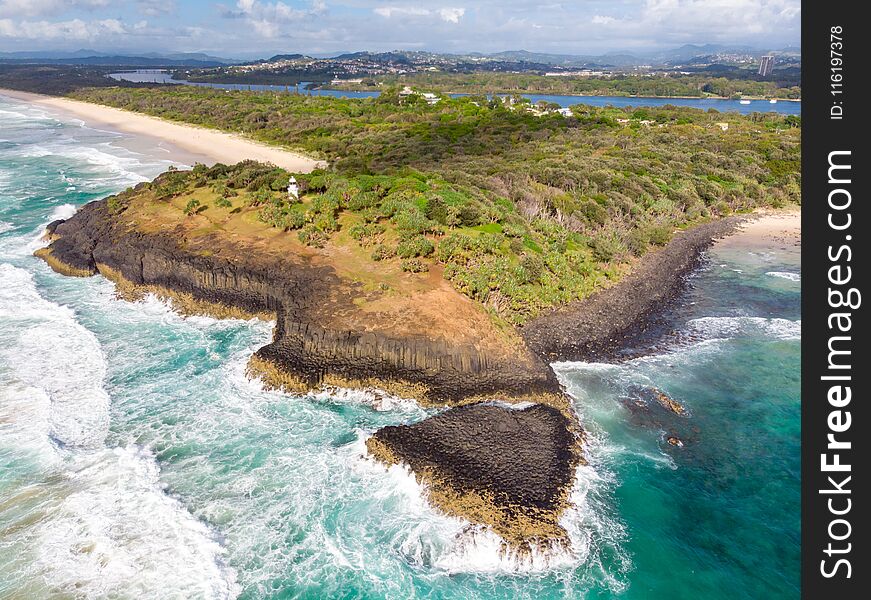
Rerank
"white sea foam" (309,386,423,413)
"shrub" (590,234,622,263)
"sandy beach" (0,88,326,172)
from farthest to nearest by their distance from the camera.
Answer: "sandy beach" (0,88,326,172)
"shrub" (590,234,622,263)
"white sea foam" (309,386,423,413)

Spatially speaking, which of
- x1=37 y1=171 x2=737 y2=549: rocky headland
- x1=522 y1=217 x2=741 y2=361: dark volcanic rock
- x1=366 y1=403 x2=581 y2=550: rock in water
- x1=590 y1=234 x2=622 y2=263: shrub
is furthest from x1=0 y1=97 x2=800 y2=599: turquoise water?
x1=590 y1=234 x2=622 y2=263: shrub

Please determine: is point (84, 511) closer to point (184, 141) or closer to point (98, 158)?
point (98, 158)

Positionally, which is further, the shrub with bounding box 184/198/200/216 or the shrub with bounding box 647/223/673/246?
the shrub with bounding box 647/223/673/246

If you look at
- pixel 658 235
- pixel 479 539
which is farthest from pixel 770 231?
pixel 479 539

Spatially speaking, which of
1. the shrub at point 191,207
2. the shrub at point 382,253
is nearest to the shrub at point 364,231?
the shrub at point 382,253

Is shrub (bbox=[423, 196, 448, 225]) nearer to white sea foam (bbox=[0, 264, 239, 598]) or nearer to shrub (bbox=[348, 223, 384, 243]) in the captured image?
shrub (bbox=[348, 223, 384, 243])
